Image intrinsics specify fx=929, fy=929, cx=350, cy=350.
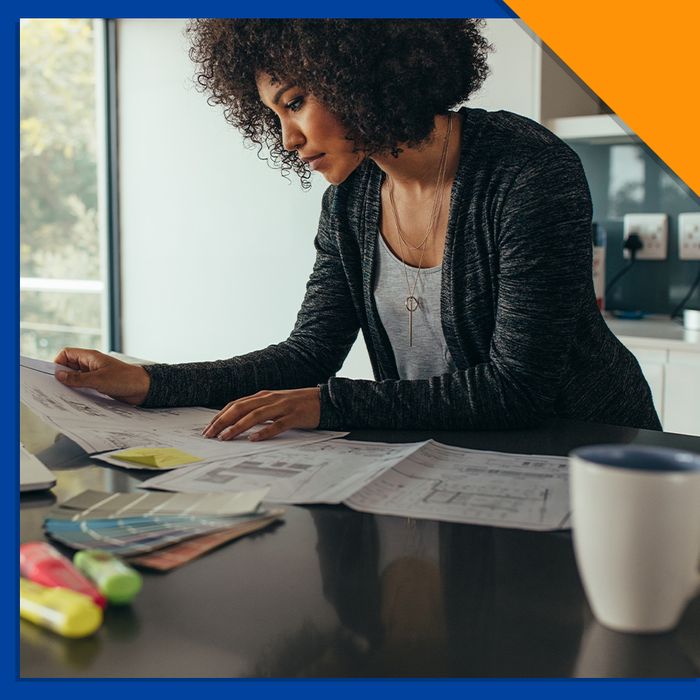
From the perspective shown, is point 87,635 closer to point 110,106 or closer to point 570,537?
point 570,537

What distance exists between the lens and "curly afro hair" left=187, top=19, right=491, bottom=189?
1276mm

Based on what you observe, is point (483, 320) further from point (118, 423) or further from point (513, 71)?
point (513, 71)

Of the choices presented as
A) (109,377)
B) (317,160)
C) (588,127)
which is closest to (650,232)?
(588,127)

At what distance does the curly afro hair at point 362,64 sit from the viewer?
1276 mm

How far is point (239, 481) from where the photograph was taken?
0.86 meters

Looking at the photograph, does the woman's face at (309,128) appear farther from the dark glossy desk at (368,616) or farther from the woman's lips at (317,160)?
the dark glossy desk at (368,616)

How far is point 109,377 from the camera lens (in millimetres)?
1217

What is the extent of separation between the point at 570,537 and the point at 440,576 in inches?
5.0

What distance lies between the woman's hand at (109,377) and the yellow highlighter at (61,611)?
68cm

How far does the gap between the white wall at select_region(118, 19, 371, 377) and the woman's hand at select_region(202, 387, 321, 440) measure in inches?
83.6

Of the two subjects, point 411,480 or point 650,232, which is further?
point 650,232

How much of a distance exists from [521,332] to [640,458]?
25.2 inches

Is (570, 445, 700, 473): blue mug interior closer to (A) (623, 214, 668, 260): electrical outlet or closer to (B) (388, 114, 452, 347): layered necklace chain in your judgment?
(B) (388, 114, 452, 347): layered necklace chain

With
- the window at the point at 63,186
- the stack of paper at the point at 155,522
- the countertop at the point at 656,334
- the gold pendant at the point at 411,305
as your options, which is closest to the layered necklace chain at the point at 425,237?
the gold pendant at the point at 411,305
